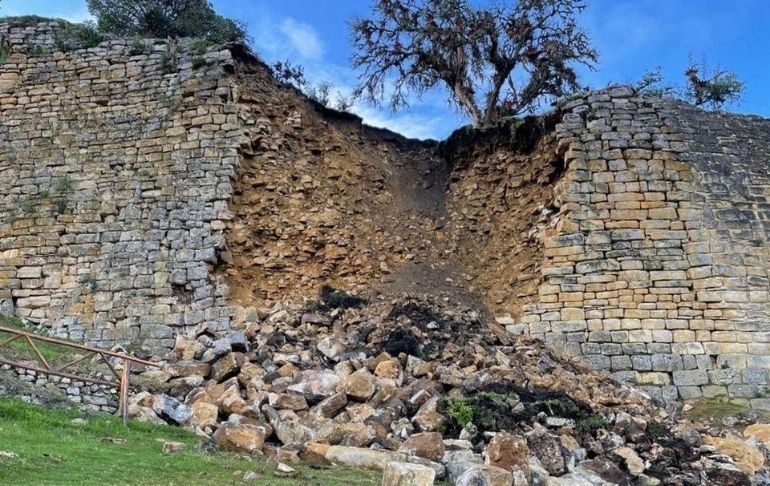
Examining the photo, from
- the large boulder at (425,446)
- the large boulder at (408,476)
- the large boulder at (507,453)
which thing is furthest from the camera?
the large boulder at (425,446)

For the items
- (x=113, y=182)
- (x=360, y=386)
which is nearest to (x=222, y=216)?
(x=113, y=182)

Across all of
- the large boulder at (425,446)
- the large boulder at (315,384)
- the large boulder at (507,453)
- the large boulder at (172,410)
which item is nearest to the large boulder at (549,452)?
the large boulder at (507,453)

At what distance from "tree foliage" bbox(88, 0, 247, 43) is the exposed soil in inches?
150

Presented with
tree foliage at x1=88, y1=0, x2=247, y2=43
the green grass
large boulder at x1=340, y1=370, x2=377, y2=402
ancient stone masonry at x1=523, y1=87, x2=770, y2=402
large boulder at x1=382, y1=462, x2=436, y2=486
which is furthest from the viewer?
tree foliage at x1=88, y1=0, x2=247, y2=43

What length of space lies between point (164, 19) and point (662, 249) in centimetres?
1203

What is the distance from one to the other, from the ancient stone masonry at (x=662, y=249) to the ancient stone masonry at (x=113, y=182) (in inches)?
218

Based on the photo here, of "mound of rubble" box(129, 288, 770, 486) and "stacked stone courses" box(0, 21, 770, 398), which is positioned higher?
"stacked stone courses" box(0, 21, 770, 398)

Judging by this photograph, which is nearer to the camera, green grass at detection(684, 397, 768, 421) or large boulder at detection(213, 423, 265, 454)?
large boulder at detection(213, 423, 265, 454)

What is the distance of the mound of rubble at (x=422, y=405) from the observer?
683 cm

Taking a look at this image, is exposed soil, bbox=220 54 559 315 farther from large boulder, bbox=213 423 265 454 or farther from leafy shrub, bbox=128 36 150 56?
large boulder, bbox=213 423 265 454

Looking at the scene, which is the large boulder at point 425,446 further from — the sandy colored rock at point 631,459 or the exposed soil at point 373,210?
the exposed soil at point 373,210

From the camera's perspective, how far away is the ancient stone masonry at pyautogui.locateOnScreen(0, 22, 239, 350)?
1133 centimetres

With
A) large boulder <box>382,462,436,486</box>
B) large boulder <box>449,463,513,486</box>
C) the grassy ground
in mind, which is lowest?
the grassy ground

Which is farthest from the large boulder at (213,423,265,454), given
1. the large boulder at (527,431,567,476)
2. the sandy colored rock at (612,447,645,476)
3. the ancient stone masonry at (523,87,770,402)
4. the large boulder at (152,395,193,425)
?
the ancient stone masonry at (523,87,770,402)
